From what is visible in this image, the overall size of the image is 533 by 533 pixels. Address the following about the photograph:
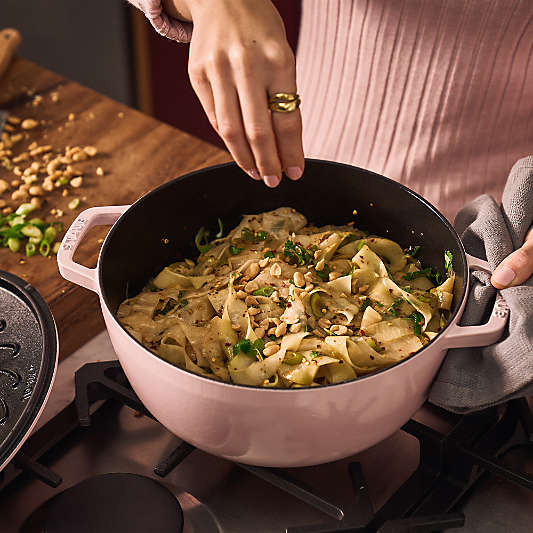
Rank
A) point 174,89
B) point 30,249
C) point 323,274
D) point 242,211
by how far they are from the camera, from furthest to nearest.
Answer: point 174,89, point 30,249, point 242,211, point 323,274

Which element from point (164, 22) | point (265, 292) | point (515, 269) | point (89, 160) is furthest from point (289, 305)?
point (89, 160)

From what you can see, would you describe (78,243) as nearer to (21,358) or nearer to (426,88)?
(21,358)

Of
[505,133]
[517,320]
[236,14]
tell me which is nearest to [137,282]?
[236,14]

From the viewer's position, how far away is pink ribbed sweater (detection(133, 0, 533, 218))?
1.30 metres

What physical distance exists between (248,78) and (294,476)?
19.5 inches

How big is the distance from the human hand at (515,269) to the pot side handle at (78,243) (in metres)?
0.51

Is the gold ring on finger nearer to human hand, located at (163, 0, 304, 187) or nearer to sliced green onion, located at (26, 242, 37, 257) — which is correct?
human hand, located at (163, 0, 304, 187)

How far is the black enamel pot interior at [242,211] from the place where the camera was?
1.05 meters

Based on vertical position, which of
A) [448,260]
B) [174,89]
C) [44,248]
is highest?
[448,260]

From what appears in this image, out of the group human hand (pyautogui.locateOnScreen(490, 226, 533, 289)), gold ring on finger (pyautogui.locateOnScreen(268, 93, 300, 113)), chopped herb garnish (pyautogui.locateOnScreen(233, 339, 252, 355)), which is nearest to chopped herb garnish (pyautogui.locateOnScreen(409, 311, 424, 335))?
human hand (pyautogui.locateOnScreen(490, 226, 533, 289))

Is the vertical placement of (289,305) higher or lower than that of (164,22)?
lower

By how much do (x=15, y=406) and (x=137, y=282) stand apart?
0.28 m

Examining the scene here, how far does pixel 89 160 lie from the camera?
158 centimetres

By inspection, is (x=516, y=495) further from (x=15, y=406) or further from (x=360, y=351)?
(x=15, y=406)
